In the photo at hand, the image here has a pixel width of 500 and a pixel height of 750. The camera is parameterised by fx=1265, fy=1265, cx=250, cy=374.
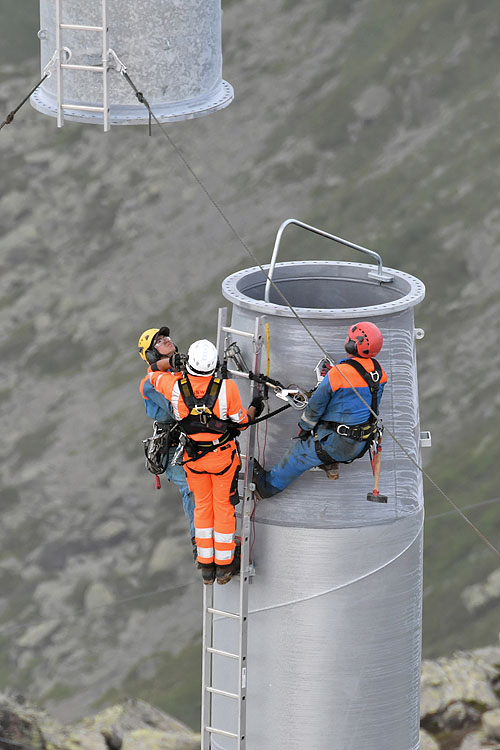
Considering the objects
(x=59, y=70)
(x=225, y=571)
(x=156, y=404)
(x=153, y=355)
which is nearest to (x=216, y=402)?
(x=156, y=404)

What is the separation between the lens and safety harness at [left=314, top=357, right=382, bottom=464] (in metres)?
12.9

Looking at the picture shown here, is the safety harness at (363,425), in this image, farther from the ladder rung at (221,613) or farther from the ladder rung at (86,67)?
the ladder rung at (86,67)

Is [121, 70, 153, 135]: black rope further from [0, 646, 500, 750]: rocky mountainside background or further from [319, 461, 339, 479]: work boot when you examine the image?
[0, 646, 500, 750]: rocky mountainside background

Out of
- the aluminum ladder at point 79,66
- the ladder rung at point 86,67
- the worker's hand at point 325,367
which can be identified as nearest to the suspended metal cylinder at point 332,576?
the worker's hand at point 325,367

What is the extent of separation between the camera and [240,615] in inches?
547

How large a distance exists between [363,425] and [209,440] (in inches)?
63.9

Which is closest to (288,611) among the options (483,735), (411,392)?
(411,392)

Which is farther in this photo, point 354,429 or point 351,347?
point 354,429

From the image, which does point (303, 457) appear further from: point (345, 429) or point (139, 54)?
point (139, 54)

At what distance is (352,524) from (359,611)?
3.34 feet

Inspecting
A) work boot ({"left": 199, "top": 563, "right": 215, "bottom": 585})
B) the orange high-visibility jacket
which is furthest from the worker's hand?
work boot ({"left": 199, "top": 563, "right": 215, "bottom": 585})

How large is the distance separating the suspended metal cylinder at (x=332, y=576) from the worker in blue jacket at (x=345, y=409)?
401 millimetres

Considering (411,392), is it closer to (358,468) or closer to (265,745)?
(358,468)

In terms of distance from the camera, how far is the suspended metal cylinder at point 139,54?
43.6 ft
